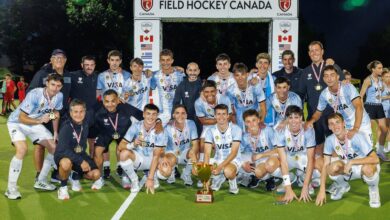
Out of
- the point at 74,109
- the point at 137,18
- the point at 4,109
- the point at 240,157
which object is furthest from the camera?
the point at 4,109

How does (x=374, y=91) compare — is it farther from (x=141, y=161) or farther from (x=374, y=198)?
(x=141, y=161)

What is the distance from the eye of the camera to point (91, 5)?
27.6 meters

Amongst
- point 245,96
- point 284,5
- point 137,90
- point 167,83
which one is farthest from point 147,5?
point 245,96

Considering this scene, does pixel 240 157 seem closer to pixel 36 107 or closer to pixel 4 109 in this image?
pixel 36 107

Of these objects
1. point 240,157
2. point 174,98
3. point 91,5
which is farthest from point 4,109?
point 240,157

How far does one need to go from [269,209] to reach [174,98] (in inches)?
111

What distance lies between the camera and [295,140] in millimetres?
6539

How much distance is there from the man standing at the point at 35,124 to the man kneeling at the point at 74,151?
0.27 m

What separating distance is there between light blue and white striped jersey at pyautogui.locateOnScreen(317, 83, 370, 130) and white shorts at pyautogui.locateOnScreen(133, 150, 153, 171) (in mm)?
2528

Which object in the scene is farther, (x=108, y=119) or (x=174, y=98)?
(x=174, y=98)

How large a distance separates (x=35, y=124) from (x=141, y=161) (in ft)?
5.02

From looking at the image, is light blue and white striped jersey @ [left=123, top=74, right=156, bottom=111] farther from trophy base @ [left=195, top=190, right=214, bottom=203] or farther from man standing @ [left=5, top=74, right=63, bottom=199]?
trophy base @ [left=195, top=190, right=214, bottom=203]

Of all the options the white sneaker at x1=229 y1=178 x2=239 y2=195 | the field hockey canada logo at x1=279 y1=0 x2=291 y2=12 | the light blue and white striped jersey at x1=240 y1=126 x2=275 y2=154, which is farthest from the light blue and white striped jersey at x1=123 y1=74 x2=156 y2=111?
the field hockey canada logo at x1=279 y1=0 x2=291 y2=12

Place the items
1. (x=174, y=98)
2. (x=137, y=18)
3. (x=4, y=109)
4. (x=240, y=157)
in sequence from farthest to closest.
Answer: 1. (x=4, y=109)
2. (x=137, y=18)
3. (x=174, y=98)
4. (x=240, y=157)
